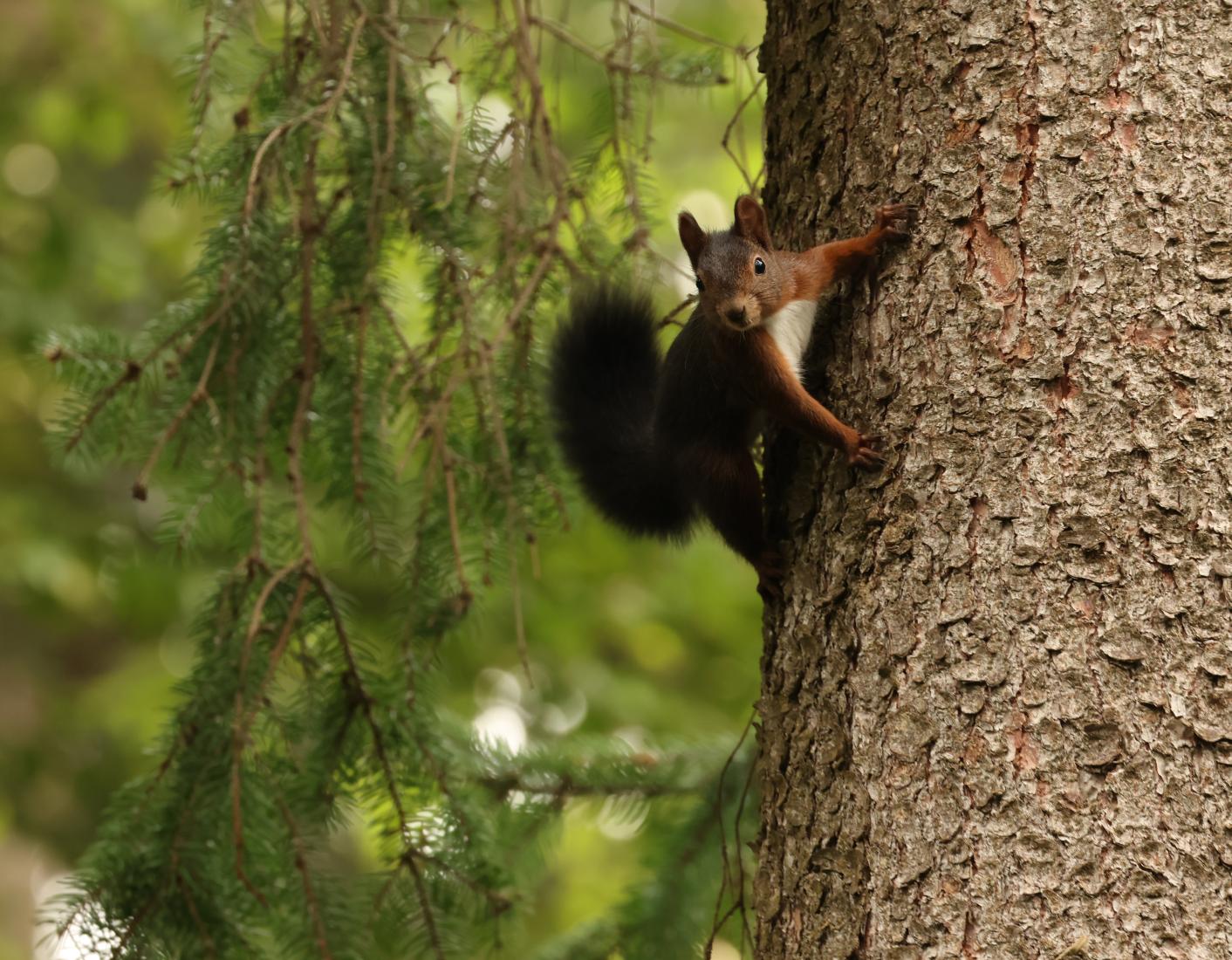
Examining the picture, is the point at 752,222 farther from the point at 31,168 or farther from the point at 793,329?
the point at 31,168

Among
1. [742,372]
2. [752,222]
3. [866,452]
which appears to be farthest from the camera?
[752,222]

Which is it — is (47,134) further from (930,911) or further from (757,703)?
(930,911)

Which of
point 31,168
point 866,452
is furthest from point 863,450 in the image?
point 31,168

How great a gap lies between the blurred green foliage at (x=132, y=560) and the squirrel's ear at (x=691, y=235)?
2.24 meters

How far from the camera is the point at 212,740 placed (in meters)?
1.93

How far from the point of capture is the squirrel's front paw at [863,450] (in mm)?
1526

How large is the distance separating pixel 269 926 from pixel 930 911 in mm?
1136

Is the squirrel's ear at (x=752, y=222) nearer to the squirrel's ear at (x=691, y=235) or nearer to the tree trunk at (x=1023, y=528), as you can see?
the squirrel's ear at (x=691, y=235)

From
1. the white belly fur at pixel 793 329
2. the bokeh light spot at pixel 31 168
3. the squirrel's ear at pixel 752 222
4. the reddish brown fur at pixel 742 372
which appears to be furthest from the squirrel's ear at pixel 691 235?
the bokeh light spot at pixel 31 168

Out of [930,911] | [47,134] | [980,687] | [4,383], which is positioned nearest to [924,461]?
[980,687]

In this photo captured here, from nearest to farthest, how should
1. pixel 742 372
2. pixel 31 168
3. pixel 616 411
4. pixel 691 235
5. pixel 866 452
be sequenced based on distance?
1. pixel 866 452
2. pixel 742 372
3. pixel 691 235
4. pixel 616 411
5. pixel 31 168

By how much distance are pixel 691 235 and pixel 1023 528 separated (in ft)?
2.97

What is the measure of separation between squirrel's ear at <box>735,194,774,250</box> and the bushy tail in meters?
0.32

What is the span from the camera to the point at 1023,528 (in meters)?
1.37
